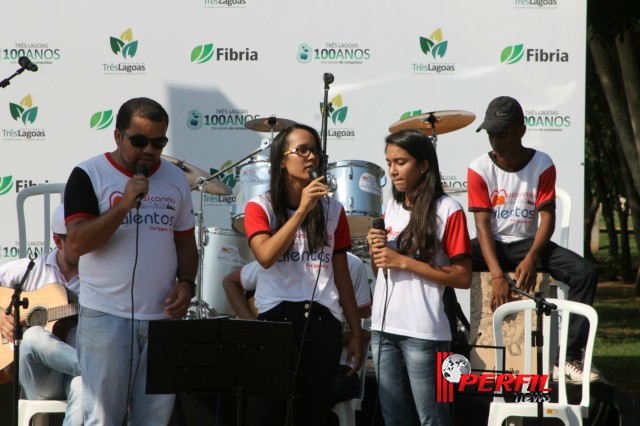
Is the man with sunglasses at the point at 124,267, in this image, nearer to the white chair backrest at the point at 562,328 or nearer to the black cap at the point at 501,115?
the white chair backrest at the point at 562,328

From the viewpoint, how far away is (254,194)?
7.45 metres

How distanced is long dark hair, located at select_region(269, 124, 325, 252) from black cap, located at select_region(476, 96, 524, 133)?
1.86 metres

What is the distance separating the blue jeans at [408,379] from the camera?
15.1ft

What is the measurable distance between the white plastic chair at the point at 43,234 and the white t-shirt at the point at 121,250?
1.54 meters

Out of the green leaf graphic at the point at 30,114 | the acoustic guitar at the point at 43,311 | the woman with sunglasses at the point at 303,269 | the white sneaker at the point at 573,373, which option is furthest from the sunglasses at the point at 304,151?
the green leaf graphic at the point at 30,114

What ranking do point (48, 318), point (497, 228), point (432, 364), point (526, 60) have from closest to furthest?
point (432, 364), point (48, 318), point (497, 228), point (526, 60)

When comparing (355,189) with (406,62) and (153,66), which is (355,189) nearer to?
(406,62)

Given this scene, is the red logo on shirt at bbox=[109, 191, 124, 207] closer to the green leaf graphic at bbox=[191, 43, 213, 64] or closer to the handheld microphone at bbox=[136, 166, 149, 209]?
the handheld microphone at bbox=[136, 166, 149, 209]

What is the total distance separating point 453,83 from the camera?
8.49m

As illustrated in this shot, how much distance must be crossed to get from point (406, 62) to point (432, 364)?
4507 millimetres

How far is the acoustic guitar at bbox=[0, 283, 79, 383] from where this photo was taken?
5809 mm

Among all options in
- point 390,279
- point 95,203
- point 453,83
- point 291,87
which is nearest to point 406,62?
point 453,83

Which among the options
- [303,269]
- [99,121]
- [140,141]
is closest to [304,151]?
[303,269]

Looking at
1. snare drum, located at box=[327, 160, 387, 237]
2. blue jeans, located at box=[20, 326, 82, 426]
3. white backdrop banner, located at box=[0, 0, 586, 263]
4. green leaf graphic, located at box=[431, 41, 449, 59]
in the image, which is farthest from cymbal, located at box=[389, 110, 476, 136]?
blue jeans, located at box=[20, 326, 82, 426]
